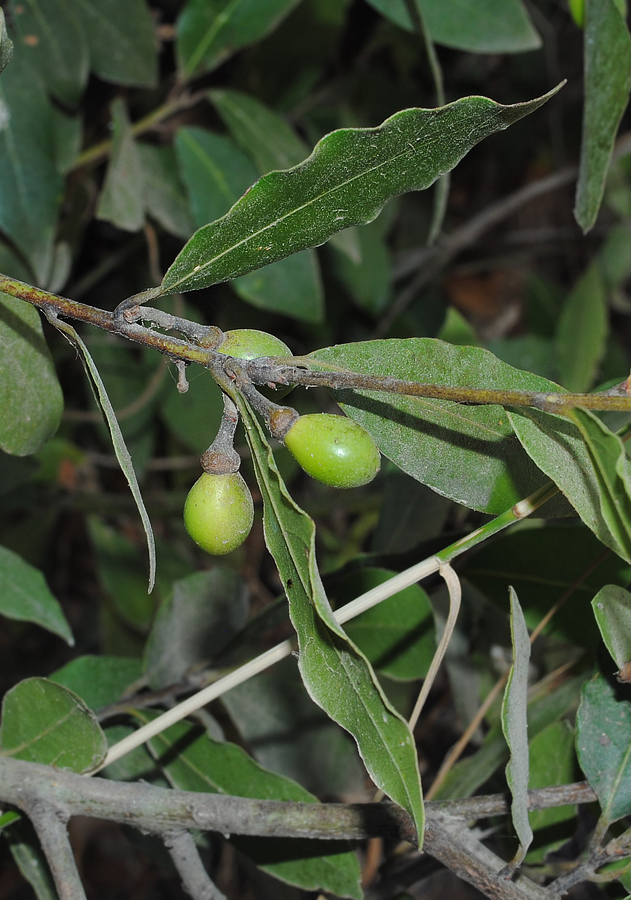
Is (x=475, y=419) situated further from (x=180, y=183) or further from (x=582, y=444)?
(x=180, y=183)

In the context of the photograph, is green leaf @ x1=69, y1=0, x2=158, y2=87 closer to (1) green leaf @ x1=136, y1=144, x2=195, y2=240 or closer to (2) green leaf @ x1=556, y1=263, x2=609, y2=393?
(1) green leaf @ x1=136, y1=144, x2=195, y2=240

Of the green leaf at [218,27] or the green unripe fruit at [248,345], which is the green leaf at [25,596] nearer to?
the green unripe fruit at [248,345]

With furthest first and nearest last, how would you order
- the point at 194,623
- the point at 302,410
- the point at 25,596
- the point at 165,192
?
the point at 302,410, the point at 165,192, the point at 194,623, the point at 25,596

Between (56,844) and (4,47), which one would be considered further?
(56,844)

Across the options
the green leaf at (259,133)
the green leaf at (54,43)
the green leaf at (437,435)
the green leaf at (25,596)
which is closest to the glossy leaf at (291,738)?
the green leaf at (25,596)

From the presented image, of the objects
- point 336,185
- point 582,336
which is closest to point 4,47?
point 336,185

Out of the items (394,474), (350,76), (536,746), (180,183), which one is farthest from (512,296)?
(536,746)

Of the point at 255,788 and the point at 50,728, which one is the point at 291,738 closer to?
the point at 255,788
